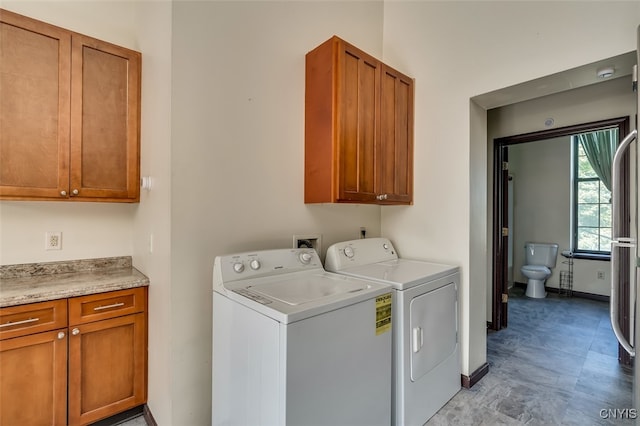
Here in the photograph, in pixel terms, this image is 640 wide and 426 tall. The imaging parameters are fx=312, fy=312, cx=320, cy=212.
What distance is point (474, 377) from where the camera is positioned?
2.32m

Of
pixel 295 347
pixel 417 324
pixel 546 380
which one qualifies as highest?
pixel 295 347

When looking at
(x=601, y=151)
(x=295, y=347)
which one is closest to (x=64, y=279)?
(x=295, y=347)

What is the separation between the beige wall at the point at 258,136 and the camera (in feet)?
5.39

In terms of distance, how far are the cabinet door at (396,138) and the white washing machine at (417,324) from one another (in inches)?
18.3

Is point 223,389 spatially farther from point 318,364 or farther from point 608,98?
point 608,98

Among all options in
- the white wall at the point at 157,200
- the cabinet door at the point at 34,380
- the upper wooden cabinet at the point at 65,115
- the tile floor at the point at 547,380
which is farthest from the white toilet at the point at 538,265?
the cabinet door at the point at 34,380

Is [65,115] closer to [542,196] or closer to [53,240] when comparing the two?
[53,240]

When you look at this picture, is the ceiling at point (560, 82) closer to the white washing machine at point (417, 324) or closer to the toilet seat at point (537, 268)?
the white washing machine at point (417, 324)

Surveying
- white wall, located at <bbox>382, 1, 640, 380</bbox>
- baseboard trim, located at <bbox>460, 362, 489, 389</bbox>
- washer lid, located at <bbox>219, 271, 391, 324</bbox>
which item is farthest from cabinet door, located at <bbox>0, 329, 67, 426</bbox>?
baseboard trim, located at <bbox>460, 362, 489, 389</bbox>

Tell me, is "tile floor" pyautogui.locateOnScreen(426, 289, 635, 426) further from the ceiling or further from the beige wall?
the ceiling

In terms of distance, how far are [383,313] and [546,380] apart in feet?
5.70

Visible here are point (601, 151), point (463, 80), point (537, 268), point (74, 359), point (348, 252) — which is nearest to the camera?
point (74, 359)

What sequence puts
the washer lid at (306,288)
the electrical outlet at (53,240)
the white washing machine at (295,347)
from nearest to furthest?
the white washing machine at (295,347), the washer lid at (306,288), the electrical outlet at (53,240)

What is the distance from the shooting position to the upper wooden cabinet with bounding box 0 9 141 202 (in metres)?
1.73
